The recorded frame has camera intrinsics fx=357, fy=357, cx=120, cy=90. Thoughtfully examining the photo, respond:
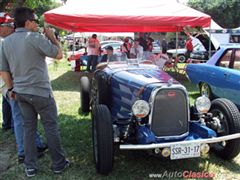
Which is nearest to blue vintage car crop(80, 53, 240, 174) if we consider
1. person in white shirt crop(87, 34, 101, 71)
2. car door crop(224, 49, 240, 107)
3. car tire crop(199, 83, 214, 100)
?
car door crop(224, 49, 240, 107)

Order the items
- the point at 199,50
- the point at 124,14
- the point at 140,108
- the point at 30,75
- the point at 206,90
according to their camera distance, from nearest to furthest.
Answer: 1. the point at 30,75
2. the point at 140,108
3. the point at 206,90
4. the point at 124,14
5. the point at 199,50

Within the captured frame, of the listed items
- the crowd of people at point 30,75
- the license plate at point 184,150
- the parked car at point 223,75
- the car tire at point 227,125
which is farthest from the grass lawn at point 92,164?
the parked car at point 223,75

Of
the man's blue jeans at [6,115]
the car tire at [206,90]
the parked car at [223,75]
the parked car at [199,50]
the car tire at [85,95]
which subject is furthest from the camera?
the parked car at [199,50]

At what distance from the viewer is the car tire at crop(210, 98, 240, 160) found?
4684mm

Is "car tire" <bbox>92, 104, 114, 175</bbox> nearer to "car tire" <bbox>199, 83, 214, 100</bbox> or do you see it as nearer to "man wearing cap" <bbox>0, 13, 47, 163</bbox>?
"man wearing cap" <bbox>0, 13, 47, 163</bbox>

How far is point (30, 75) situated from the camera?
4.11 metres

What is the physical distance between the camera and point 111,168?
4332 mm

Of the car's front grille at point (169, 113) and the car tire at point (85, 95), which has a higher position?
the car's front grille at point (169, 113)

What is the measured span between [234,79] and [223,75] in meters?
0.47

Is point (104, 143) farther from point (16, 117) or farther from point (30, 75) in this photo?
point (16, 117)

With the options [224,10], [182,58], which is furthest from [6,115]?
[224,10]

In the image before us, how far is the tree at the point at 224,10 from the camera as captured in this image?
4234cm

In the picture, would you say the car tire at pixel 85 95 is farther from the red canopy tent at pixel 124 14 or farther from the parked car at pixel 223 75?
the red canopy tent at pixel 124 14

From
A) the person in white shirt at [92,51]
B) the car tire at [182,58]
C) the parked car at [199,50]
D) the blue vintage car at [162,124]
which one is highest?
the blue vintage car at [162,124]
